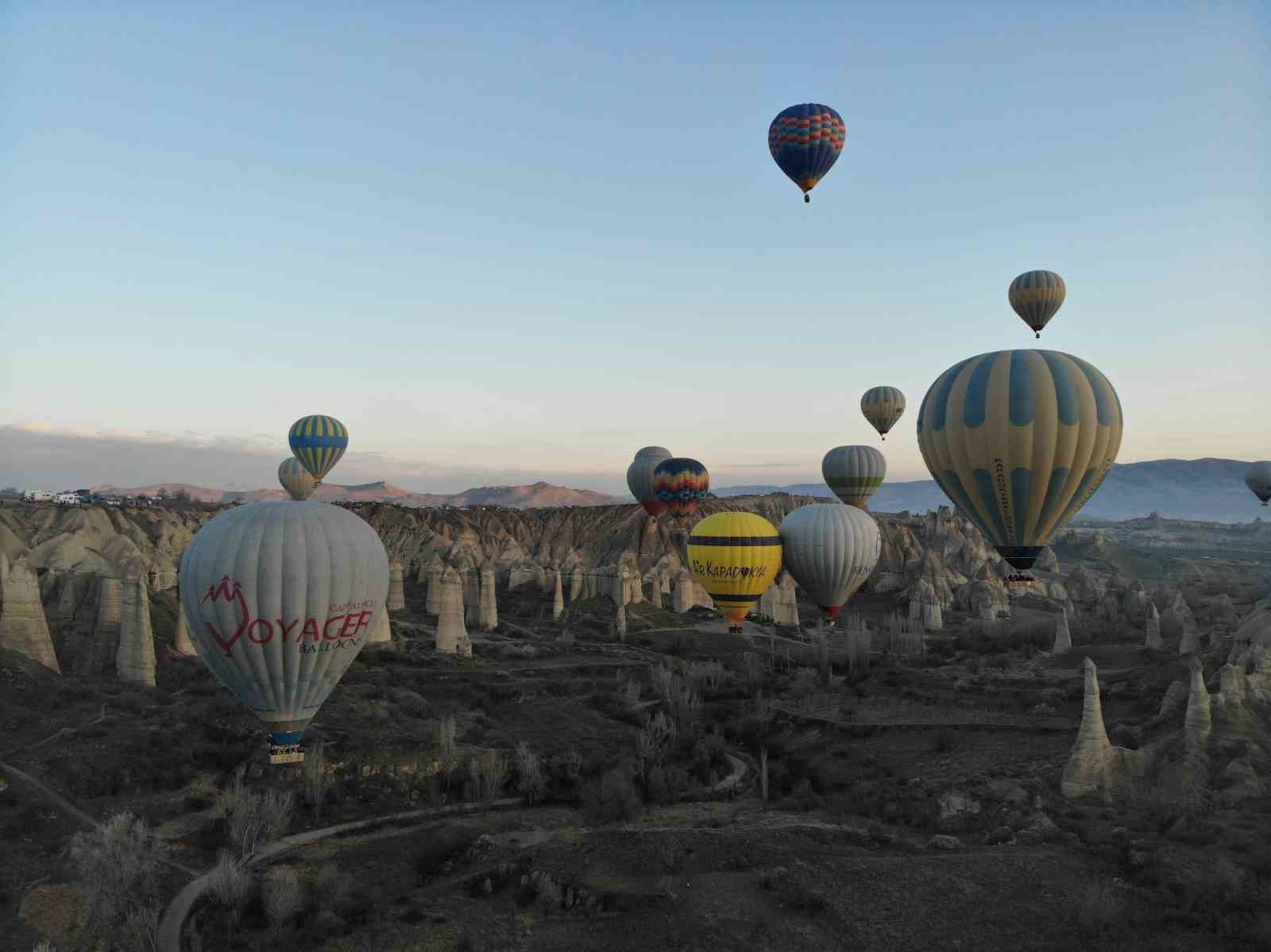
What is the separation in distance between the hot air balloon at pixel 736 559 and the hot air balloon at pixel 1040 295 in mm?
18020

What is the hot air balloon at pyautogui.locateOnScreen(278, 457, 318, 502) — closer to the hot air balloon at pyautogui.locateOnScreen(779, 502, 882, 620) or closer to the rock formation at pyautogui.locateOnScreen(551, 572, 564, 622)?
the rock formation at pyautogui.locateOnScreen(551, 572, 564, 622)

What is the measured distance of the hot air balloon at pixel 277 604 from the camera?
1010 inches

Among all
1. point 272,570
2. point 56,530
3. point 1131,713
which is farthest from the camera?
point 56,530

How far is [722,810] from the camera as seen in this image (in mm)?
35188

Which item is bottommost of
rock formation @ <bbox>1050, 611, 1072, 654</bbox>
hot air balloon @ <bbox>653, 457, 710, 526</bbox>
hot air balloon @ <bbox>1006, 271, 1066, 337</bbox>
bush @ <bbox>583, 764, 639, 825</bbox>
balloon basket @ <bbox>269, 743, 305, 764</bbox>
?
bush @ <bbox>583, 764, 639, 825</bbox>

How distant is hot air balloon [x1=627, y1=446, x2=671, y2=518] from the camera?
7624 cm

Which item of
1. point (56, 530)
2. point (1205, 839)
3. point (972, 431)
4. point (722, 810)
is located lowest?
point (722, 810)

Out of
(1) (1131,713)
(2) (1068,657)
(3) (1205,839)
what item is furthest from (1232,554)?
(3) (1205,839)

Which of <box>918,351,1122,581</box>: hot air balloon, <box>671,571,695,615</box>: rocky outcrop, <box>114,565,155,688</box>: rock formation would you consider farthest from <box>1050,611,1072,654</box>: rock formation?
<box>114,565,155,688</box>: rock formation

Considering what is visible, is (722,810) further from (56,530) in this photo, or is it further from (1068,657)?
(56,530)

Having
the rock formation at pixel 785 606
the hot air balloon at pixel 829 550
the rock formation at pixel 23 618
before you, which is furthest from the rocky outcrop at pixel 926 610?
the rock formation at pixel 23 618

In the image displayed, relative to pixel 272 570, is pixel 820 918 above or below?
below

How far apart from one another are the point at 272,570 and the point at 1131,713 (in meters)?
35.7

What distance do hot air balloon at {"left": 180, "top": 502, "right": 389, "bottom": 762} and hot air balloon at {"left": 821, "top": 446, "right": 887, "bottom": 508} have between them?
33793mm
